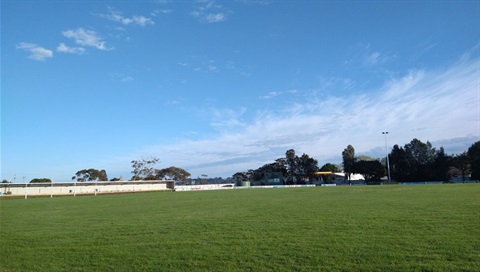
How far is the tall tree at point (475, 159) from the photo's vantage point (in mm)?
83125

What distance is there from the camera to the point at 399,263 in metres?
6.71

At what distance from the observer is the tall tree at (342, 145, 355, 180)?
114 meters

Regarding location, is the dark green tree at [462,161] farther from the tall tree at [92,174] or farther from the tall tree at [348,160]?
the tall tree at [92,174]

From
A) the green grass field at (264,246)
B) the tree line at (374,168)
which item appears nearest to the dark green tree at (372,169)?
the tree line at (374,168)

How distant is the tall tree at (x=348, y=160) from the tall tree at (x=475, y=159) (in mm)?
31361

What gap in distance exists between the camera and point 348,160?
119 meters

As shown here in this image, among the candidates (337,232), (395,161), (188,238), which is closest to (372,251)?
(337,232)

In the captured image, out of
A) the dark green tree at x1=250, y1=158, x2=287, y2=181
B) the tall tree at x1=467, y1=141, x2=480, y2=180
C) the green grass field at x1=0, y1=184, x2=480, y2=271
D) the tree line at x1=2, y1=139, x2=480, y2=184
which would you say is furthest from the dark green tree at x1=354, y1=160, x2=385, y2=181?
the green grass field at x1=0, y1=184, x2=480, y2=271

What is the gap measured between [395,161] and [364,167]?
9.06 m

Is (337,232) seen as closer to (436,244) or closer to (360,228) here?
(360,228)

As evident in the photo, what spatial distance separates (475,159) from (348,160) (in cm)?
3961

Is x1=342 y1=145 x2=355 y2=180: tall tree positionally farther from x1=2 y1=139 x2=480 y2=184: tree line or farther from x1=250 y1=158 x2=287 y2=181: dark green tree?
x1=250 y1=158 x2=287 y2=181: dark green tree

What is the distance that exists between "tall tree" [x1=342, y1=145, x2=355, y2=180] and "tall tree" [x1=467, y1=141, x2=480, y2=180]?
31.4 m

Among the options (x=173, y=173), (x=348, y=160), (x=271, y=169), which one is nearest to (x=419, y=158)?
(x=348, y=160)
